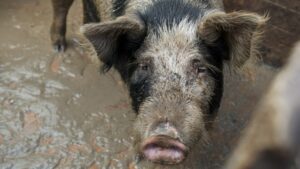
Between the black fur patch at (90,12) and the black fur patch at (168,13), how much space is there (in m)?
0.83

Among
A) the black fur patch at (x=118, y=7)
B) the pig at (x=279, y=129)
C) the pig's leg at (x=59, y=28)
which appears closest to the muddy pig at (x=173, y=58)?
the black fur patch at (x=118, y=7)

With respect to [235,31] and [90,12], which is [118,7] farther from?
[235,31]

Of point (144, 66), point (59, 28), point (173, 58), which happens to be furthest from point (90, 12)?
point (173, 58)

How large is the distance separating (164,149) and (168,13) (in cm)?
97

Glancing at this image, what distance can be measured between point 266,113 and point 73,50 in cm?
400

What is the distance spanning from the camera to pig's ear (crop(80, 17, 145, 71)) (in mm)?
2623

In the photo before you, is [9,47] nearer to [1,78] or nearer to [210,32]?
[1,78]

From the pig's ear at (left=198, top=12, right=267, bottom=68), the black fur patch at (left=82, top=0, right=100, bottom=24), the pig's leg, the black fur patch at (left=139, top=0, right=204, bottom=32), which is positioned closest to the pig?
the pig's ear at (left=198, top=12, right=267, bottom=68)

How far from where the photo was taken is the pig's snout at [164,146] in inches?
86.6

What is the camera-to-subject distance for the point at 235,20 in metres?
2.54

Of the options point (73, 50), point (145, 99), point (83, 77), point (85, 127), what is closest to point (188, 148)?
point (145, 99)

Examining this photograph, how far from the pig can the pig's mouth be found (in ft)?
6.26

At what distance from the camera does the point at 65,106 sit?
11.9ft

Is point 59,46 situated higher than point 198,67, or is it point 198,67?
point 198,67
